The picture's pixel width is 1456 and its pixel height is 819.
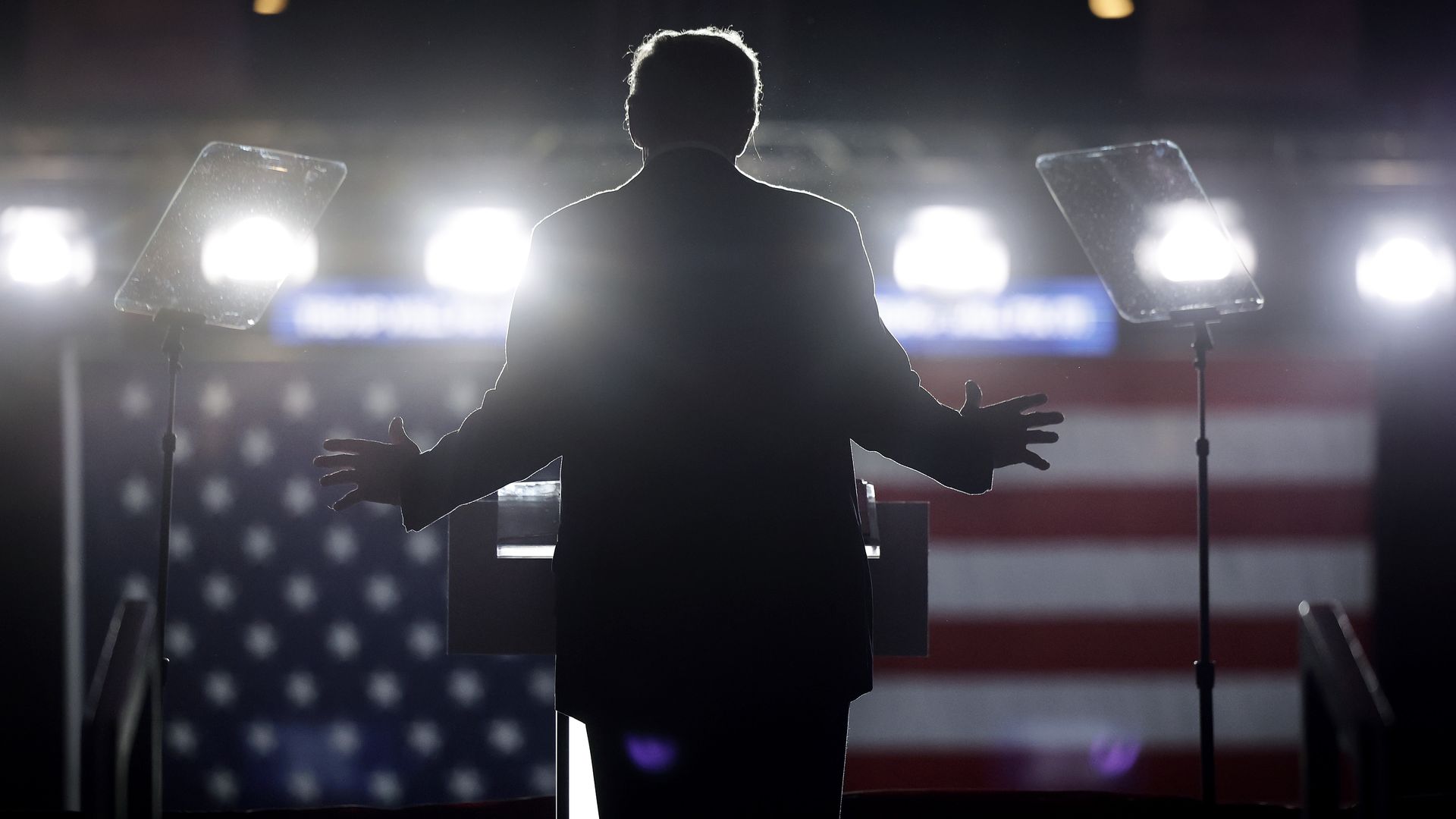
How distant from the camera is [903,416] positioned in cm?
96

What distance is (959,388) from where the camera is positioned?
3.43m

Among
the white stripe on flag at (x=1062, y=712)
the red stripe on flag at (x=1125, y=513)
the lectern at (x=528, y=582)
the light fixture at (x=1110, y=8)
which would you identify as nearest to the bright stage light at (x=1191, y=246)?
the light fixture at (x=1110, y=8)

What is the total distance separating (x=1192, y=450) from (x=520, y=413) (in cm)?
293

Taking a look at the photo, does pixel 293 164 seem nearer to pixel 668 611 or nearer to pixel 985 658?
pixel 668 611

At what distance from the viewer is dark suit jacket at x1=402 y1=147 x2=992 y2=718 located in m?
0.88

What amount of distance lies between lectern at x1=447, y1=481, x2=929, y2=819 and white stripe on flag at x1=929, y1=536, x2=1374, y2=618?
1.98 metres

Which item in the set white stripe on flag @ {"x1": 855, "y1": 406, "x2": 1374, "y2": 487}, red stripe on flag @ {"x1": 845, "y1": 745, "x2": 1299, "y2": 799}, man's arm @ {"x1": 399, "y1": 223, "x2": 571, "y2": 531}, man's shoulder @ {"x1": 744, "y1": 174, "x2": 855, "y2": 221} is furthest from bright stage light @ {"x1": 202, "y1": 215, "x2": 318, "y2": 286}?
red stripe on flag @ {"x1": 845, "y1": 745, "x2": 1299, "y2": 799}

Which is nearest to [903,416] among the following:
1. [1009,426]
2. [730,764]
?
[1009,426]

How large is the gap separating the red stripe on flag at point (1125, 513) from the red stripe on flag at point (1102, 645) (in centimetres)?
26

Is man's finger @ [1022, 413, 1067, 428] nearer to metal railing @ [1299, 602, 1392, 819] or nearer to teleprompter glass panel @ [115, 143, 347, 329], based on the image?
metal railing @ [1299, 602, 1392, 819]

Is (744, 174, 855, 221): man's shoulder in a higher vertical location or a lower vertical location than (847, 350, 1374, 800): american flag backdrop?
higher

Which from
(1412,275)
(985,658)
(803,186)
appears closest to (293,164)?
(803,186)

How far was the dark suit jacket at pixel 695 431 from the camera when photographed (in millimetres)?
885

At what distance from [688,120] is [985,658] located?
270cm
